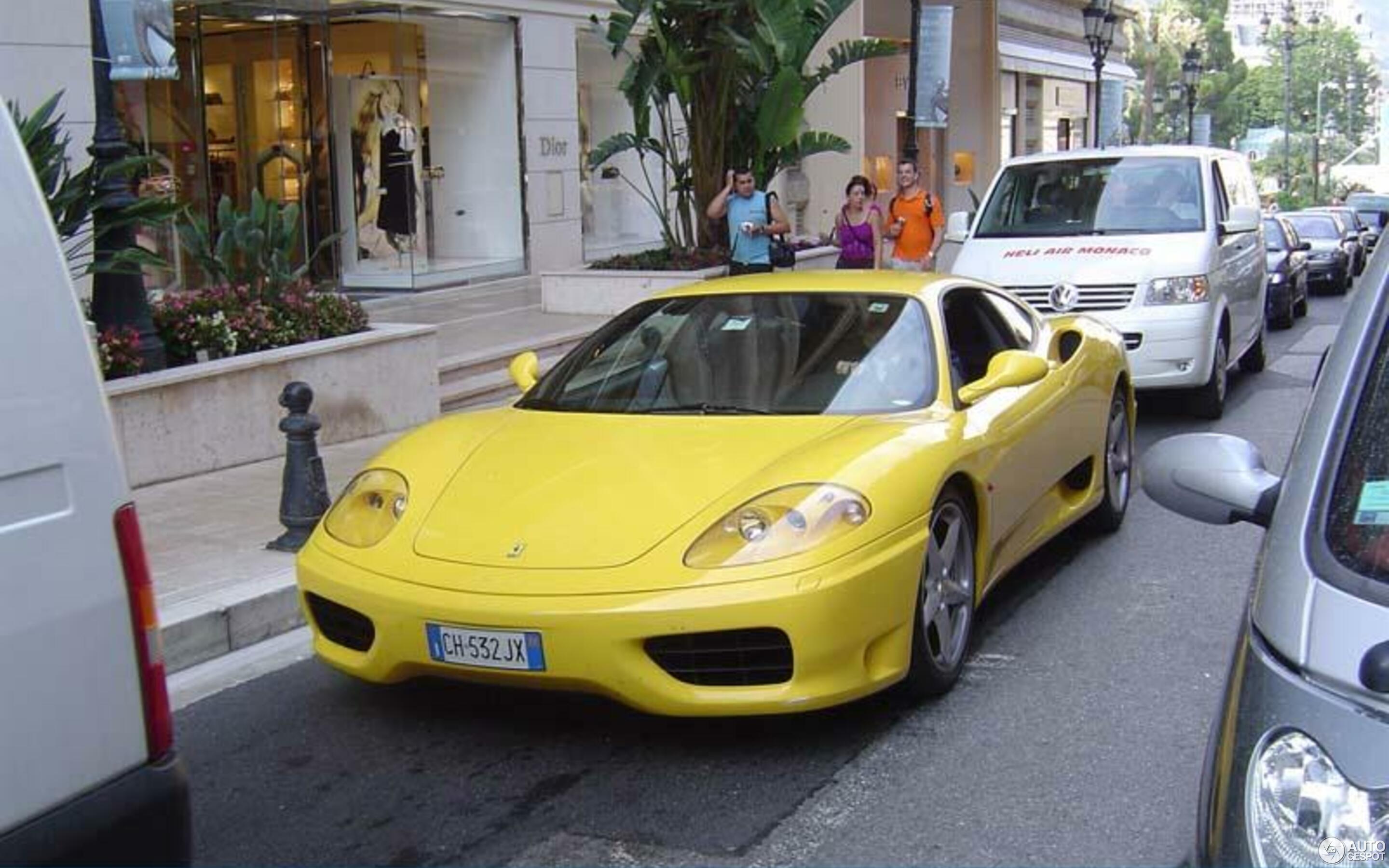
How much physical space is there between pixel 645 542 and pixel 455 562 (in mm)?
625

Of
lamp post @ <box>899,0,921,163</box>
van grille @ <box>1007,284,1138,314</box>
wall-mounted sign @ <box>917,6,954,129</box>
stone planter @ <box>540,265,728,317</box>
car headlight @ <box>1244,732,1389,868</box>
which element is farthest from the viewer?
wall-mounted sign @ <box>917,6,954,129</box>

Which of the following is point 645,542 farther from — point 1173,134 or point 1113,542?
point 1173,134

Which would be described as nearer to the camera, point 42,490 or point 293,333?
point 42,490


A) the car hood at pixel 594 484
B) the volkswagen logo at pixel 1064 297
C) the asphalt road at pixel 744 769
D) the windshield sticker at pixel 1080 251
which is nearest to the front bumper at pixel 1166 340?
the volkswagen logo at pixel 1064 297

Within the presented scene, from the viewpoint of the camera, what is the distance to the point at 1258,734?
7.57ft

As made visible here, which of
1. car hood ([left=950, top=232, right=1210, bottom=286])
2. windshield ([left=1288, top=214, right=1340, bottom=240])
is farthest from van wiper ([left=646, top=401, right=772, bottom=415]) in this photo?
windshield ([left=1288, top=214, right=1340, bottom=240])

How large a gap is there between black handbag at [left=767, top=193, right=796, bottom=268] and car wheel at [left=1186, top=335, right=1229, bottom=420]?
4295mm

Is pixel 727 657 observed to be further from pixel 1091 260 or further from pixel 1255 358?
pixel 1255 358

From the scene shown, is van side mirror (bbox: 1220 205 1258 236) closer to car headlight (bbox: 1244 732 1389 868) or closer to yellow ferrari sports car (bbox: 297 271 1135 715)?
yellow ferrari sports car (bbox: 297 271 1135 715)

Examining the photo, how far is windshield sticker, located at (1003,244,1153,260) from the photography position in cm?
1080

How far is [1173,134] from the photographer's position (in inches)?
3322

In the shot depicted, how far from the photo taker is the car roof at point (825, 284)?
20.5 ft

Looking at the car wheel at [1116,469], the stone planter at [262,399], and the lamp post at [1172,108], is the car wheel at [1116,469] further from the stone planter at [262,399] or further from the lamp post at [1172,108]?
the lamp post at [1172,108]

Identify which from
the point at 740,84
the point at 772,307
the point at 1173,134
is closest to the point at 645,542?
the point at 772,307
